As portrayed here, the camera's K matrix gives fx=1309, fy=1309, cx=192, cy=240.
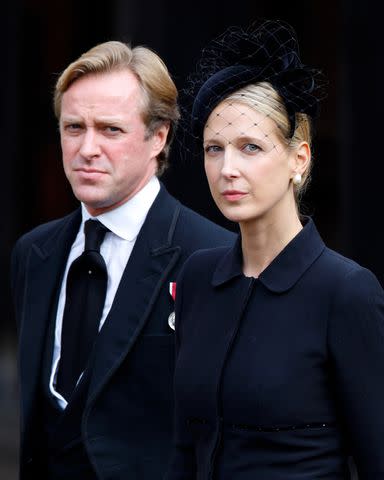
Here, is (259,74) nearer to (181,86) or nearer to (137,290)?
(137,290)

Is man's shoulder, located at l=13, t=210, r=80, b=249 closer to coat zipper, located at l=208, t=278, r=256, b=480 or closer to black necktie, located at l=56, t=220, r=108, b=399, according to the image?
black necktie, located at l=56, t=220, r=108, b=399

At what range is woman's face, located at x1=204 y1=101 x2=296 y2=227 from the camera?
3.06 metres

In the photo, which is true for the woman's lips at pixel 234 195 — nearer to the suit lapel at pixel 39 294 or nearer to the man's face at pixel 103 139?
the man's face at pixel 103 139

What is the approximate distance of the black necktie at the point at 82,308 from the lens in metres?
4.02

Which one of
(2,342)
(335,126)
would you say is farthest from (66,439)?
(2,342)

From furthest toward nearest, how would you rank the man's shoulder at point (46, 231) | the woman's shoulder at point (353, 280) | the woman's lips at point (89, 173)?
the man's shoulder at point (46, 231) < the woman's lips at point (89, 173) < the woman's shoulder at point (353, 280)

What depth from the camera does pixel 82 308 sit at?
4055 mm

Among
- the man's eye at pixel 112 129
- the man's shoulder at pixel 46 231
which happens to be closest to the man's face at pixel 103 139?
the man's eye at pixel 112 129

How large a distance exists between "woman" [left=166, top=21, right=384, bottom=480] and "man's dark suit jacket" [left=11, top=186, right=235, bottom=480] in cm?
64

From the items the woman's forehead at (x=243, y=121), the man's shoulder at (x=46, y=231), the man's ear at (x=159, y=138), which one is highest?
the woman's forehead at (x=243, y=121)

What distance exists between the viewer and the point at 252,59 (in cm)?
319

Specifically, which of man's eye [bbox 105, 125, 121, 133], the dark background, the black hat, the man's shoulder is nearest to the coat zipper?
the black hat

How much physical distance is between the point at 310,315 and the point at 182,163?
6.23 metres

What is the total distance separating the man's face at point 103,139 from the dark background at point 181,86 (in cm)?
93
